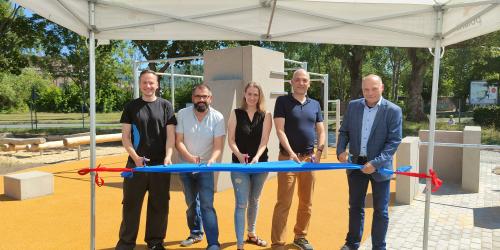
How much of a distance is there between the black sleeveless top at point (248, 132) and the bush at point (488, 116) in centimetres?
2256

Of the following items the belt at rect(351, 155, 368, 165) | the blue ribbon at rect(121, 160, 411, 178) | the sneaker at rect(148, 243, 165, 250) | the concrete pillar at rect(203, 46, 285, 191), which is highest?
the concrete pillar at rect(203, 46, 285, 191)

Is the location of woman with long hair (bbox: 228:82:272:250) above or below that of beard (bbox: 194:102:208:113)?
below

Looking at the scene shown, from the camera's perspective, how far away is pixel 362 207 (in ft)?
12.4

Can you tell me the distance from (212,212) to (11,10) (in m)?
18.6

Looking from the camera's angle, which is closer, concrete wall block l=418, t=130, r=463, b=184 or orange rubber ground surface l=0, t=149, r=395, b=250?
orange rubber ground surface l=0, t=149, r=395, b=250

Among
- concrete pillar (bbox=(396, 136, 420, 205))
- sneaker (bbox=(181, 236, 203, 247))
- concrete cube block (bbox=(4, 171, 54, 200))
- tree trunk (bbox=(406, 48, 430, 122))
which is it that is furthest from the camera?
tree trunk (bbox=(406, 48, 430, 122))

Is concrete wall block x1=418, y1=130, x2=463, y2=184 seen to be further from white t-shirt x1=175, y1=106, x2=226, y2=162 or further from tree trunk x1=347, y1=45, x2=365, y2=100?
tree trunk x1=347, y1=45, x2=365, y2=100

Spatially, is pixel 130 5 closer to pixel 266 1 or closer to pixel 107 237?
pixel 266 1

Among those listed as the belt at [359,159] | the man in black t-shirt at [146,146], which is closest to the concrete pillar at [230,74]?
the man in black t-shirt at [146,146]

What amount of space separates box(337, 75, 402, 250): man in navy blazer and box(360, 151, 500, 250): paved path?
2.58 ft

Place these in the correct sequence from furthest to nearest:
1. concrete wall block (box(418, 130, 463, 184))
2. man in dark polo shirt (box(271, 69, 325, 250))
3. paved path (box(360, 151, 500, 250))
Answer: concrete wall block (box(418, 130, 463, 184)), paved path (box(360, 151, 500, 250)), man in dark polo shirt (box(271, 69, 325, 250))

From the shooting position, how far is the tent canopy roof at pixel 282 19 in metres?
3.65

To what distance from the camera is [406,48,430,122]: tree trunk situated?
72.8 feet

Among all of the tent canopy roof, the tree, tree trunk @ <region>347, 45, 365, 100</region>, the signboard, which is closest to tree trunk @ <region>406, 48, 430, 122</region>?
tree trunk @ <region>347, 45, 365, 100</region>
